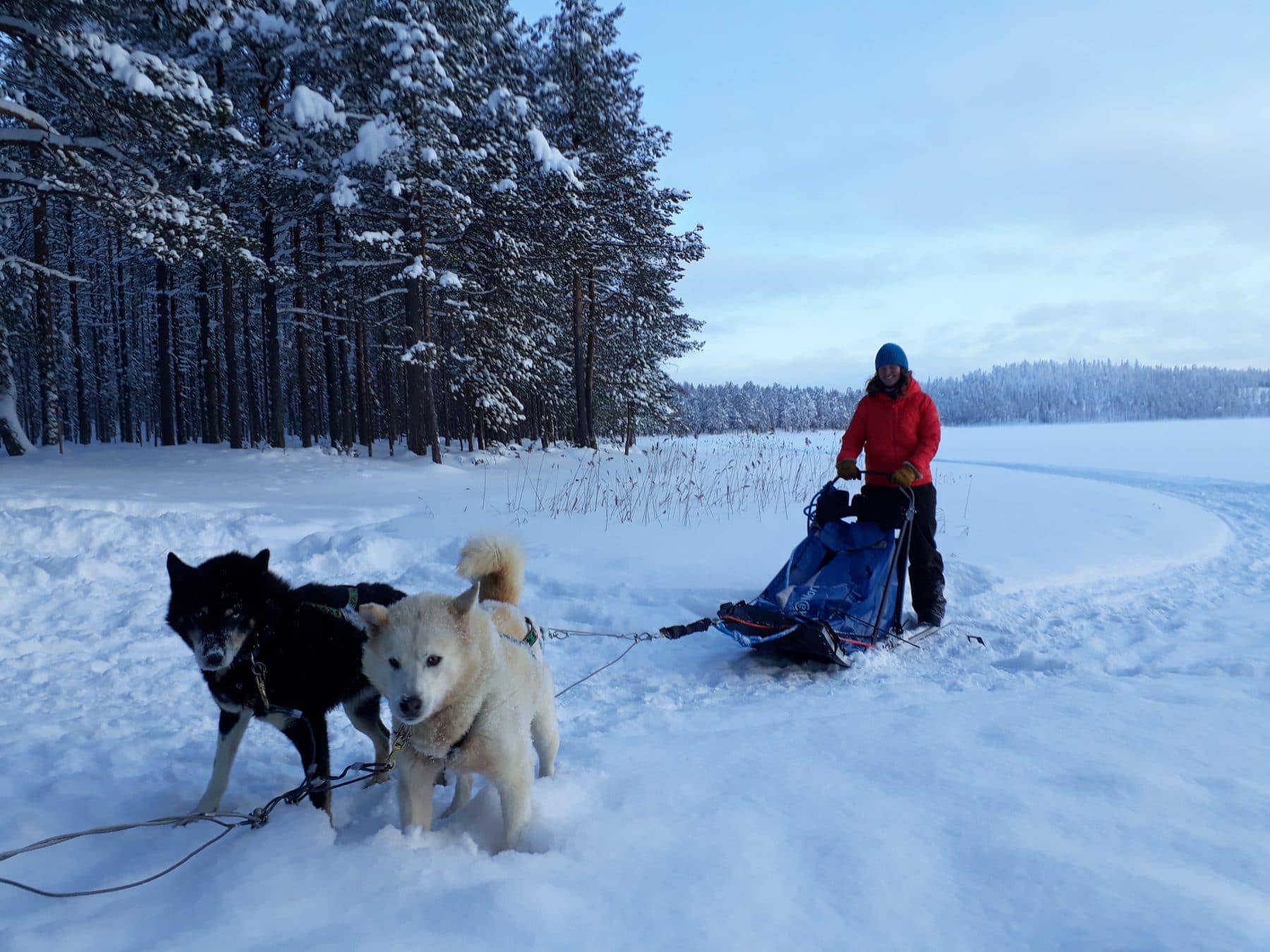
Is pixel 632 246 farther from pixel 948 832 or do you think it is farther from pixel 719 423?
pixel 719 423

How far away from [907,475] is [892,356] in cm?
99

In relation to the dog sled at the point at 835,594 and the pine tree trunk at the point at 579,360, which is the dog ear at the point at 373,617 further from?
the pine tree trunk at the point at 579,360

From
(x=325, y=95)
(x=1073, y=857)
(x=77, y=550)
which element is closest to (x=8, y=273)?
(x=325, y=95)

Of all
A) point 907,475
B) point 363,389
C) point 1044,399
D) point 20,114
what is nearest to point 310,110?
point 20,114

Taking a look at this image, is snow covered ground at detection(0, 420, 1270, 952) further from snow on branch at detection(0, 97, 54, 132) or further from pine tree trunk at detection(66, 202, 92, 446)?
pine tree trunk at detection(66, 202, 92, 446)

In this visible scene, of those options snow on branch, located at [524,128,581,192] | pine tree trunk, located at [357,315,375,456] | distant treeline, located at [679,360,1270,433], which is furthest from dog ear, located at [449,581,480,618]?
distant treeline, located at [679,360,1270,433]

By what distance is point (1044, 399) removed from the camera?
12225cm

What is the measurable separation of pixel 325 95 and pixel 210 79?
9.72 feet

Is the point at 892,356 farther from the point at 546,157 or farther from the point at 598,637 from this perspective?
the point at 546,157

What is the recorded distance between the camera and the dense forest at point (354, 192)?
10.1m

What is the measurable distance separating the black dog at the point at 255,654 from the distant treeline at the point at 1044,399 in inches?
3320

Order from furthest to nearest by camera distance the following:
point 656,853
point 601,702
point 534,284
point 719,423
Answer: point 719,423 → point 534,284 → point 601,702 → point 656,853

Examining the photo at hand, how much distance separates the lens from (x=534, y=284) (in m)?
19.4

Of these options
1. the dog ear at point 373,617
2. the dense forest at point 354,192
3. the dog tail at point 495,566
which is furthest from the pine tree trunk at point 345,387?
the dog ear at point 373,617
